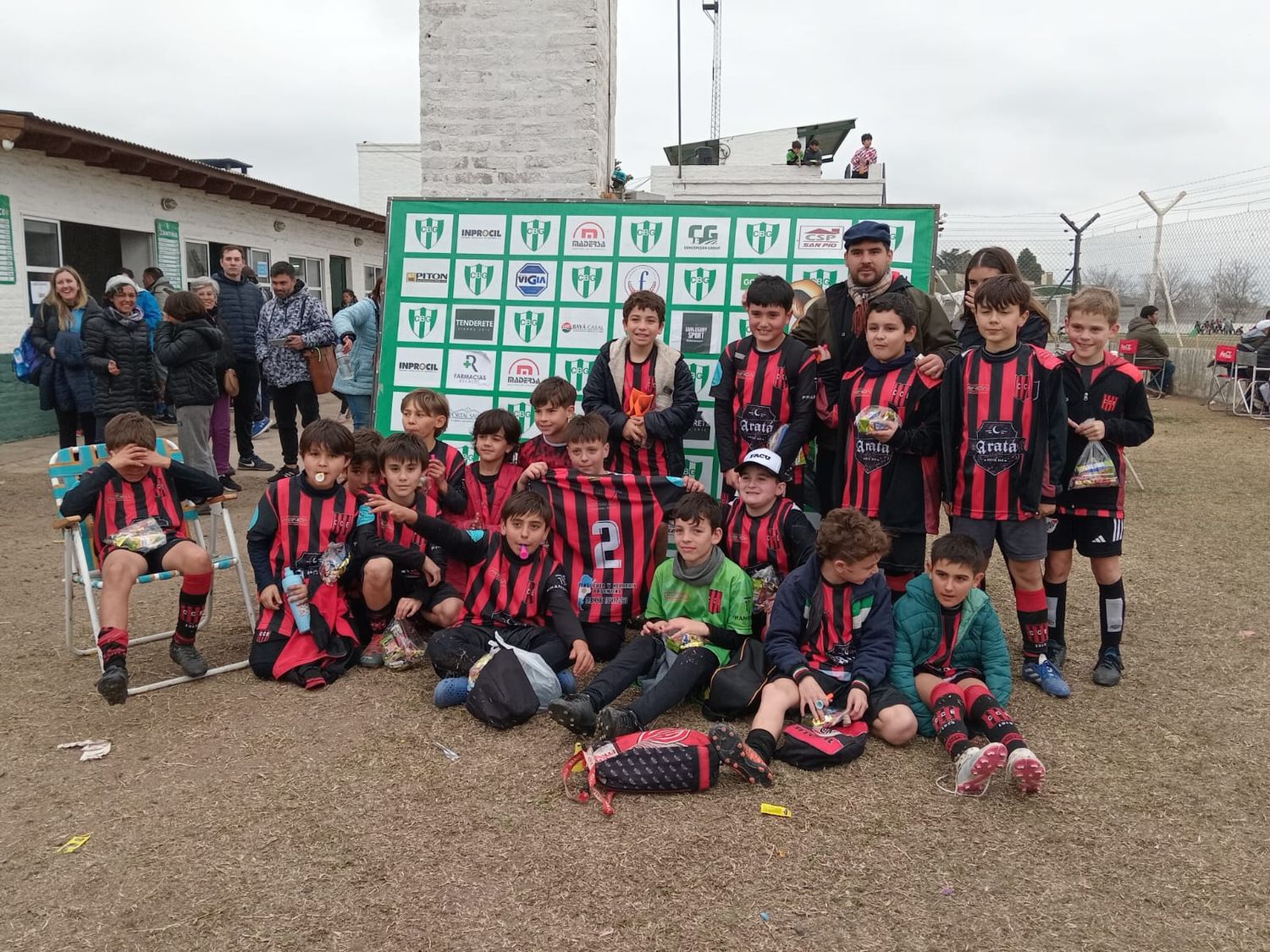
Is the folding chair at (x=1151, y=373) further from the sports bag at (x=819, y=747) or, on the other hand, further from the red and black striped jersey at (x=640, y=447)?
the sports bag at (x=819, y=747)

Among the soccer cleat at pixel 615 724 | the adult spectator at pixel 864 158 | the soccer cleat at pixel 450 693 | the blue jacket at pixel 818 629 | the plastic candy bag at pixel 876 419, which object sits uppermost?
the adult spectator at pixel 864 158

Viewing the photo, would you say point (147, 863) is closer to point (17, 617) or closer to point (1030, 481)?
point (17, 617)

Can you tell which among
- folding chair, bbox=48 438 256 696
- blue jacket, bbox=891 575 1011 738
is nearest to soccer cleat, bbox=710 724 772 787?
blue jacket, bbox=891 575 1011 738

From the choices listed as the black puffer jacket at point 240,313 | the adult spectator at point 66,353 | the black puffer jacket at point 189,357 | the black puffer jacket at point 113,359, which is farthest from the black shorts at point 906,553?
the black puffer jacket at point 240,313

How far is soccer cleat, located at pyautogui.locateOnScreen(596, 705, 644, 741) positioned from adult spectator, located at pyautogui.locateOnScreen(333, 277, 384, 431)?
4733 millimetres

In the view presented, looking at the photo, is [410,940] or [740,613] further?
[740,613]

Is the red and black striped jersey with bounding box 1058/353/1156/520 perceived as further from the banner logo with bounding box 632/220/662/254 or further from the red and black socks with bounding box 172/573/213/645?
the red and black socks with bounding box 172/573/213/645

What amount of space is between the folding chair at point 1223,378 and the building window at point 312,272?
16.4 metres

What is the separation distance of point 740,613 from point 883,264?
1871mm

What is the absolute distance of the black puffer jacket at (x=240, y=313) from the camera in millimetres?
8812

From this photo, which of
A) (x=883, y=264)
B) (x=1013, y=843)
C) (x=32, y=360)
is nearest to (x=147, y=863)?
(x=1013, y=843)

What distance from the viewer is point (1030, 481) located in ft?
12.6

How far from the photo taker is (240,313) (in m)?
8.86

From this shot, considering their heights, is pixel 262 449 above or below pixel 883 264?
below
